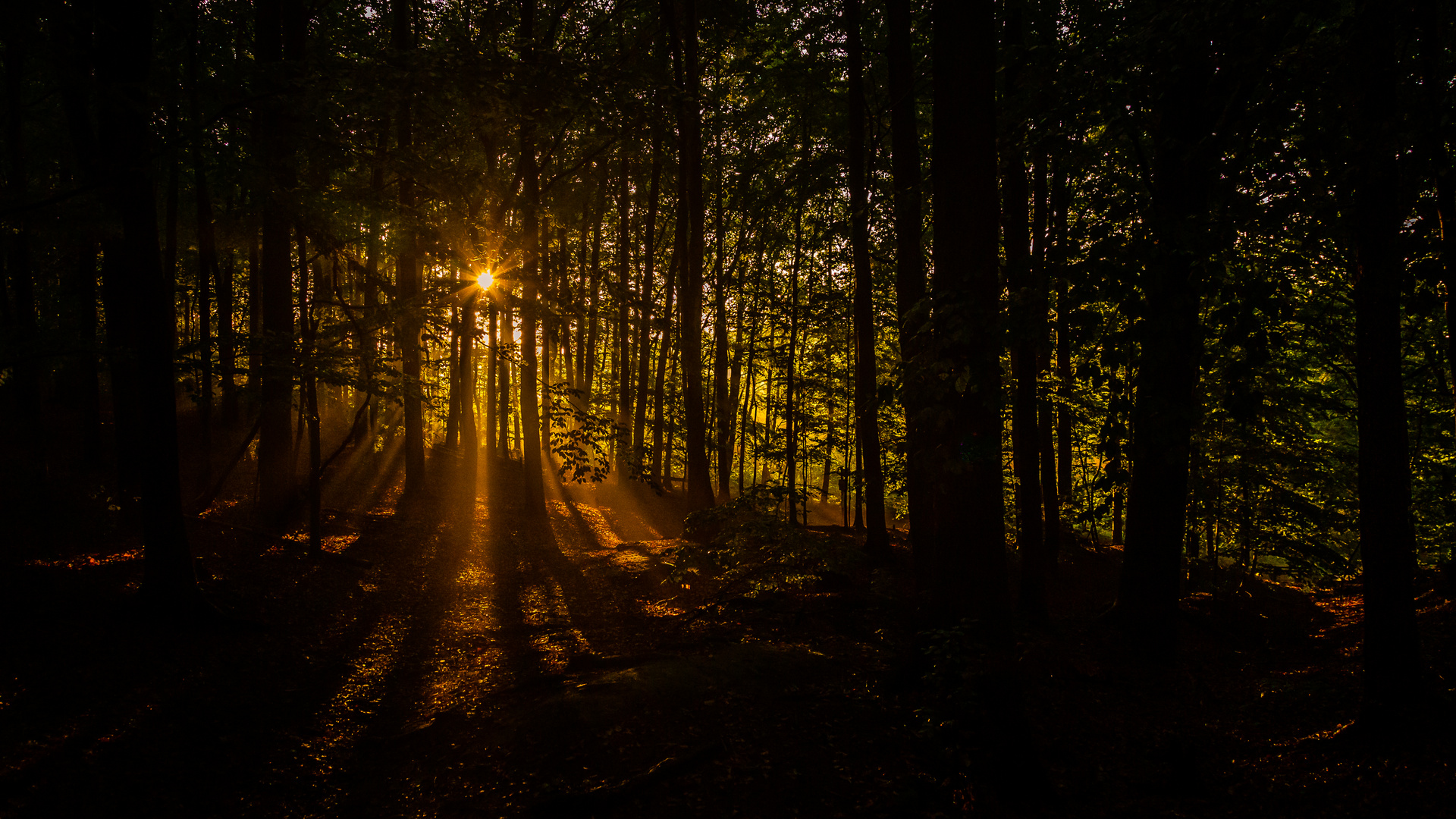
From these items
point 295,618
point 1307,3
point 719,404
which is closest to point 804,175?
point 1307,3

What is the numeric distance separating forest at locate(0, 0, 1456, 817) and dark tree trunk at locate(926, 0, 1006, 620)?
4 cm

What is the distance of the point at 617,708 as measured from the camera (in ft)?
19.9

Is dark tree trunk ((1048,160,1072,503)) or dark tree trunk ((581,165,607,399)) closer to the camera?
dark tree trunk ((1048,160,1072,503))

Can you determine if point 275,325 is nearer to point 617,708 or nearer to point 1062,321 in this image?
point 617,708

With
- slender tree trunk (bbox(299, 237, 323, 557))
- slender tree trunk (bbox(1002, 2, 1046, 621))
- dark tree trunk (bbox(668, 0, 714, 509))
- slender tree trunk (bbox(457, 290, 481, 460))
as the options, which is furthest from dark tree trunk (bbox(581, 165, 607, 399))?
slender tree trunk (bbox(1002, 2, 1046, 621))

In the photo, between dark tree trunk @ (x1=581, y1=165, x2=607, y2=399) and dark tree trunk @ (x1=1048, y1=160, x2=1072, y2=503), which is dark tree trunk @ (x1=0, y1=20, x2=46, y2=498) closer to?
dark tree trunk @ (x1=1048, y1=160, x2=1072, y2=503)

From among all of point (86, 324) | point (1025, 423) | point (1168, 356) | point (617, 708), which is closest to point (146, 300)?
point (617, 708)

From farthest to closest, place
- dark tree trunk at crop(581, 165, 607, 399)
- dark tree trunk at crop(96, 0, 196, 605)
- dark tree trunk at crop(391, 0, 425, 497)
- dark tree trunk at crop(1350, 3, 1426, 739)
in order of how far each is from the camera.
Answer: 1. dark tree trunk at crop(581, 165, 607, 399)
2. dark tree trunk at crop(391, 0, 425, 497)
3. dark tree trunk at crop(96, 0, 196, 605)
4. dark tree trunk at crop(1350, 3, 1426, 739)

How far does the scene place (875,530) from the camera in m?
14.0

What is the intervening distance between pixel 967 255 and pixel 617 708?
4855 millimetres

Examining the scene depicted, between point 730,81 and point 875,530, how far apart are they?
14.7 meters

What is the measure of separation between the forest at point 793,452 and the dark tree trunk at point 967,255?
0.13ft

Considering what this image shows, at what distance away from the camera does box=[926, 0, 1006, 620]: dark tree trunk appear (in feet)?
17.4

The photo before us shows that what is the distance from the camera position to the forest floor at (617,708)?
5.20 metres
